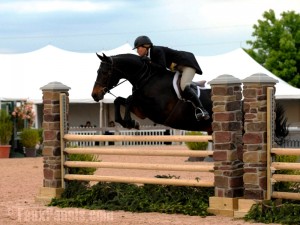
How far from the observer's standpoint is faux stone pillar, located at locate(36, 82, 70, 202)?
1329 centimetres

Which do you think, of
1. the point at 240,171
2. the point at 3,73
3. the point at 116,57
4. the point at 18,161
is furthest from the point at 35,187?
the point at 3,73

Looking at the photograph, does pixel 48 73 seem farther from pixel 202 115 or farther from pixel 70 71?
pixel 202 115

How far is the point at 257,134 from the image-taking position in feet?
36.7

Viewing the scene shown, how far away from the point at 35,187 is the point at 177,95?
17.9ft

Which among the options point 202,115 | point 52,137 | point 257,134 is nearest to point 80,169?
point 52,137

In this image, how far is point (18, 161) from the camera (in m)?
25.1

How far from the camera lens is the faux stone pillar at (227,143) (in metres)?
11.4

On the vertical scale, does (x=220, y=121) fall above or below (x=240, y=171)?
above

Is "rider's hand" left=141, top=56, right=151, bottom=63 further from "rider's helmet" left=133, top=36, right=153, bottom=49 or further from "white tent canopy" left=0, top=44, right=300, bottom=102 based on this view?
"white tent canopy" left=0, top=44, right=300, bottom=102

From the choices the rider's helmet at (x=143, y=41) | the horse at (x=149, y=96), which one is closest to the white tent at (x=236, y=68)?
the horse at (x=149, y=96)

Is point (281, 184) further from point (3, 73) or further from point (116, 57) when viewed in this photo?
point (3, 73)

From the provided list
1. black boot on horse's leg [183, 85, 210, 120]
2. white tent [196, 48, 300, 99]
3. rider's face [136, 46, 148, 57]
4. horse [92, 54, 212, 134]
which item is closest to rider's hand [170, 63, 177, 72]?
horse [92, 54, 212, 134]

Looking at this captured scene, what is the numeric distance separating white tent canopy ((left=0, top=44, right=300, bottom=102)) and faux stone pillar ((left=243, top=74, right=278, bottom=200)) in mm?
22287

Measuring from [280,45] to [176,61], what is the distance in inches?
1607
